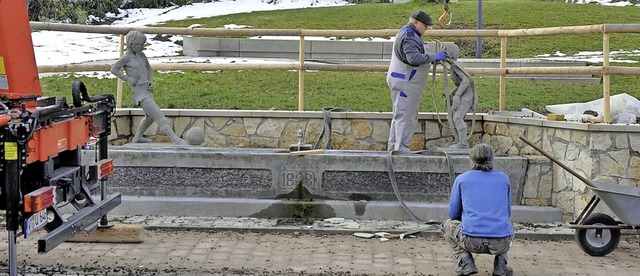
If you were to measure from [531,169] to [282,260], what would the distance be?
133 inches

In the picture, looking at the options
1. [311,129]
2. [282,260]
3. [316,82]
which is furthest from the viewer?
[316,82]

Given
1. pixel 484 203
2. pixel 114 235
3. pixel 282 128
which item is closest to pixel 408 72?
pixel 282 128

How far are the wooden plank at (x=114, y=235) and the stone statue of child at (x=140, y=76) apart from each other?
95.0 inches

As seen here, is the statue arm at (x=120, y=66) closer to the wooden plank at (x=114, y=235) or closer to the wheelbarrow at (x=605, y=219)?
the wooden plank at (x=114, y=235)

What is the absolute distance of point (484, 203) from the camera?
7336 millimetres

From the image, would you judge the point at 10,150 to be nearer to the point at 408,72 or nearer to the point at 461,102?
the point at 408,72

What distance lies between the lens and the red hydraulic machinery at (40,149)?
21.3ft

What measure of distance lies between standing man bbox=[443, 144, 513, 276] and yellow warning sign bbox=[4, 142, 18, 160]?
3404 millimetres

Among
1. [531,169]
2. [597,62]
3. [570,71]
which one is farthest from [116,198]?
[597,62]

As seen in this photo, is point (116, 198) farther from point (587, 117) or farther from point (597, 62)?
point (597, 62)

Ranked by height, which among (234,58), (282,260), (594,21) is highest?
(594,21)

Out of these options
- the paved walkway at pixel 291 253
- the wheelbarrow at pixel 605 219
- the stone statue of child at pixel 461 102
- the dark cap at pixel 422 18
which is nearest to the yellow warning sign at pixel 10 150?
the paved walkway at pixel 291 253

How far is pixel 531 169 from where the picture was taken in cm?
1020

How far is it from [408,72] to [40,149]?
4.74 meters
